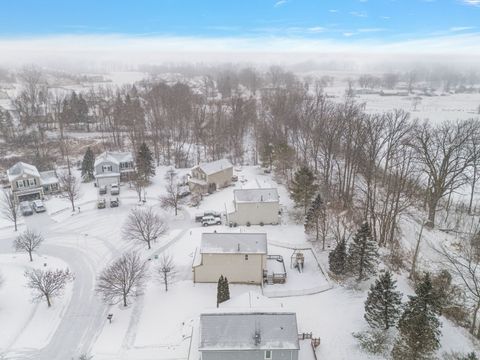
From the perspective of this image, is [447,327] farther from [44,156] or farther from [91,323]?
[44,156]

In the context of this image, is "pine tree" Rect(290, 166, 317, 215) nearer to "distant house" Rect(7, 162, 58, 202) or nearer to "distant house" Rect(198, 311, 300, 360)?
"distant house" Rect(198, 311, 300, 360)

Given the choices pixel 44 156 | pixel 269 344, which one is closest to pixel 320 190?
pixel 269 344

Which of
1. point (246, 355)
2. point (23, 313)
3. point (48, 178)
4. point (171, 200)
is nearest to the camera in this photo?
point (246, 355)

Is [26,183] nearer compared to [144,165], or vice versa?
[26,183]

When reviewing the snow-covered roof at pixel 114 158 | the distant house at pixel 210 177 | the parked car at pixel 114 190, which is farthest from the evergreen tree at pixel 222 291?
the snow-covered roof at pixel 114 158

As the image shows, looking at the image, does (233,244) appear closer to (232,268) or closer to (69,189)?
(232,268)

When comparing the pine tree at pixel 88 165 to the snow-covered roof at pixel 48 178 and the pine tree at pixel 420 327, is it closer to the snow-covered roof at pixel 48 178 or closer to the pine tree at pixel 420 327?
the snow-covered roof at pixel 48 178

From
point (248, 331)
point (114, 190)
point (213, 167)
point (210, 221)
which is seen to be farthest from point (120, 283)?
point (213, 167)
